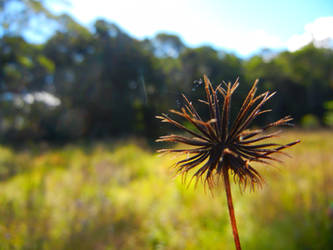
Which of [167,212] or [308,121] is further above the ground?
[308,121]

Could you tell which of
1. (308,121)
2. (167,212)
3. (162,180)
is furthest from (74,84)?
(308,121)

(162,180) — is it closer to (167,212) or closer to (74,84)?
(167,212)

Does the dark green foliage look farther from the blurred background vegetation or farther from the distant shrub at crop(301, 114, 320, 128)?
the distant shrub at crop(301, 114, 320, 128)

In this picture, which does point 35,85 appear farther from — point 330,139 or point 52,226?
point 330,139

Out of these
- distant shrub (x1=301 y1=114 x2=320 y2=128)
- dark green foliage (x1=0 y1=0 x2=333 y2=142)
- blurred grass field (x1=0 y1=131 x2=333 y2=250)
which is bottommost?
blurred grass field (x1=0 y1=131 x2=333 y2=250)

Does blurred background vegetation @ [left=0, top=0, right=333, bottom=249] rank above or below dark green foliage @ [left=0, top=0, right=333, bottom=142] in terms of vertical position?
below

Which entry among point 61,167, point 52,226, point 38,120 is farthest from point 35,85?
point 52,226

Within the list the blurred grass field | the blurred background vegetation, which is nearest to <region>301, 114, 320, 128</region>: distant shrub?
the blurred background vegetation

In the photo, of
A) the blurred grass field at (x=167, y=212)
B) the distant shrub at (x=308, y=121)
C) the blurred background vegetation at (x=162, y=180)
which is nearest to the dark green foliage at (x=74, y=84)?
the blurred background vegetation at (x=162, y=180)

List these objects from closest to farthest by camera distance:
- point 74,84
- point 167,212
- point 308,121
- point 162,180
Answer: point 167,212
point 162,180
point 308,121
point 74,84
